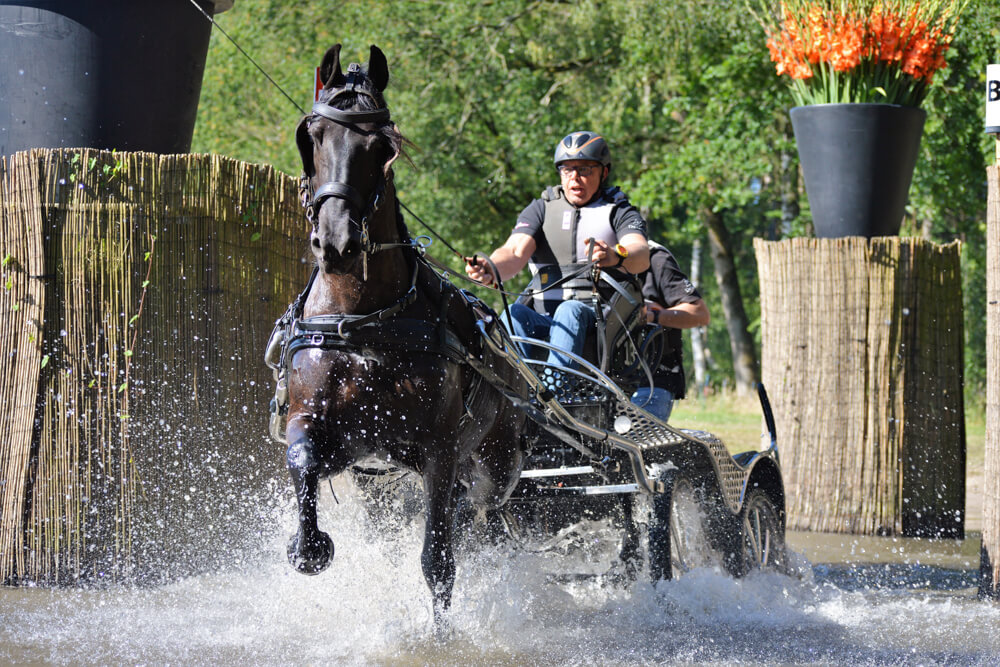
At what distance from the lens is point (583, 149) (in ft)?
21.2

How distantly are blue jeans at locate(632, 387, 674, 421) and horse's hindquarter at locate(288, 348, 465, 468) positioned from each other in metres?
2.03

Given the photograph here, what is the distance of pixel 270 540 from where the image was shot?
6.75 m

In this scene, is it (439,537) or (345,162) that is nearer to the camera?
(345,162)

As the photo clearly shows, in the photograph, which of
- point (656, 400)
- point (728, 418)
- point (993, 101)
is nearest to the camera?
point (656, 400)

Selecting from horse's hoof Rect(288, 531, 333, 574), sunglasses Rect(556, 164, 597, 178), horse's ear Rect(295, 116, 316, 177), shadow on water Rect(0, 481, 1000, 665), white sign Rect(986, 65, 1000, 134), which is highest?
white sign Rect(986, 65, 1000, 134)

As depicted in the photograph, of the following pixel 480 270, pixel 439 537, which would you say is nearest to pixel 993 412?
pixel 480 270

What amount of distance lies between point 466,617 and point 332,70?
2.32 metres

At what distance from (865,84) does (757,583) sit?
3.66 metres

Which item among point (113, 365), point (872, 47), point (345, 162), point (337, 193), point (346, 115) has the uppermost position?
point (872, 47)

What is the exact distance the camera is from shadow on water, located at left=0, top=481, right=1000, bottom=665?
5.09 m

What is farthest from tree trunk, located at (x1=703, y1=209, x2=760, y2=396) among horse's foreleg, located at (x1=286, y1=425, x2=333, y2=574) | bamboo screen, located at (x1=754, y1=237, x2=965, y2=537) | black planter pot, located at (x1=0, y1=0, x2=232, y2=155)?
horse's foreleg, located at (x1=286, y1=425, x2=333, y2=574)

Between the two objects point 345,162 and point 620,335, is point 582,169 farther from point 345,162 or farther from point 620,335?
point 345,162

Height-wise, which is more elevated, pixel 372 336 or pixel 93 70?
pixel 93 70

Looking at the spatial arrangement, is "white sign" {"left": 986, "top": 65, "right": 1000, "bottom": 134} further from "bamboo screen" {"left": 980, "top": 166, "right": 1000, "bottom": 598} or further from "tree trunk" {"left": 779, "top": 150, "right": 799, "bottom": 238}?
"tree trunk" {"left": 779, "top": 150, "right": 799, "bottom": 238}
